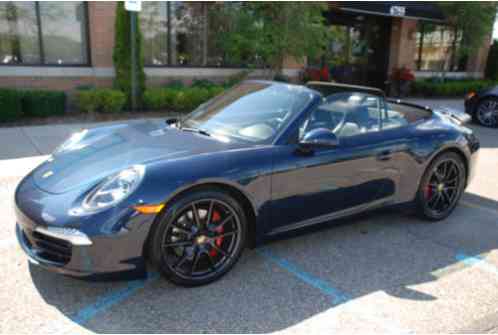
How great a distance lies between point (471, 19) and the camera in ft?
50.2

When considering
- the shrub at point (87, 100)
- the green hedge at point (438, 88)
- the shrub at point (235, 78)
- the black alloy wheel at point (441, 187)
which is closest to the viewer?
the black alloy wheel at point (441, 187)

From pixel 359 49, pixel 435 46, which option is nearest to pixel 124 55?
pixel 359 49

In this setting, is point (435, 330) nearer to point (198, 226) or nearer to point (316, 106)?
point (198, 226)

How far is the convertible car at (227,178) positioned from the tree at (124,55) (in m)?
6.56

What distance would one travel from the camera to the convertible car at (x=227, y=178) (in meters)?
2.64

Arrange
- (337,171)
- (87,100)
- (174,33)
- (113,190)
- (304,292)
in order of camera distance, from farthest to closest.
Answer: (174,33) → (87,100) → (337,171) → (304,292) → (113,190)

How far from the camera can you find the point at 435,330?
262 cm

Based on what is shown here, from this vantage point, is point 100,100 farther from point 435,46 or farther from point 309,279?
point 435,46

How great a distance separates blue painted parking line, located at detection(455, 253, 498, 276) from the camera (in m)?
3.45

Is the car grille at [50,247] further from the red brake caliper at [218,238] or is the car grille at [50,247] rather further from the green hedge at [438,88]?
the green hedge at [438,88]

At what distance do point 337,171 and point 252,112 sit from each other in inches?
35.1

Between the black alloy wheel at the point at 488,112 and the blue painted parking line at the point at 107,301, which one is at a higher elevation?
the black alloy wheel at the point at 488,112

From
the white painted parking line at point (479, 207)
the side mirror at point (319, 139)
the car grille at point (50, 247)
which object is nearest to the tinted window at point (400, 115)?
the side mirror at point (319, 139)

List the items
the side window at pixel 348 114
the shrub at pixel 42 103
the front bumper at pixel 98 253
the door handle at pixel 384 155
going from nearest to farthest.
A: the front bumper at pixel 98 253, the side window at pixel 348 114, the door handle at pixel 384 155, the shrub at pixel 42 103
